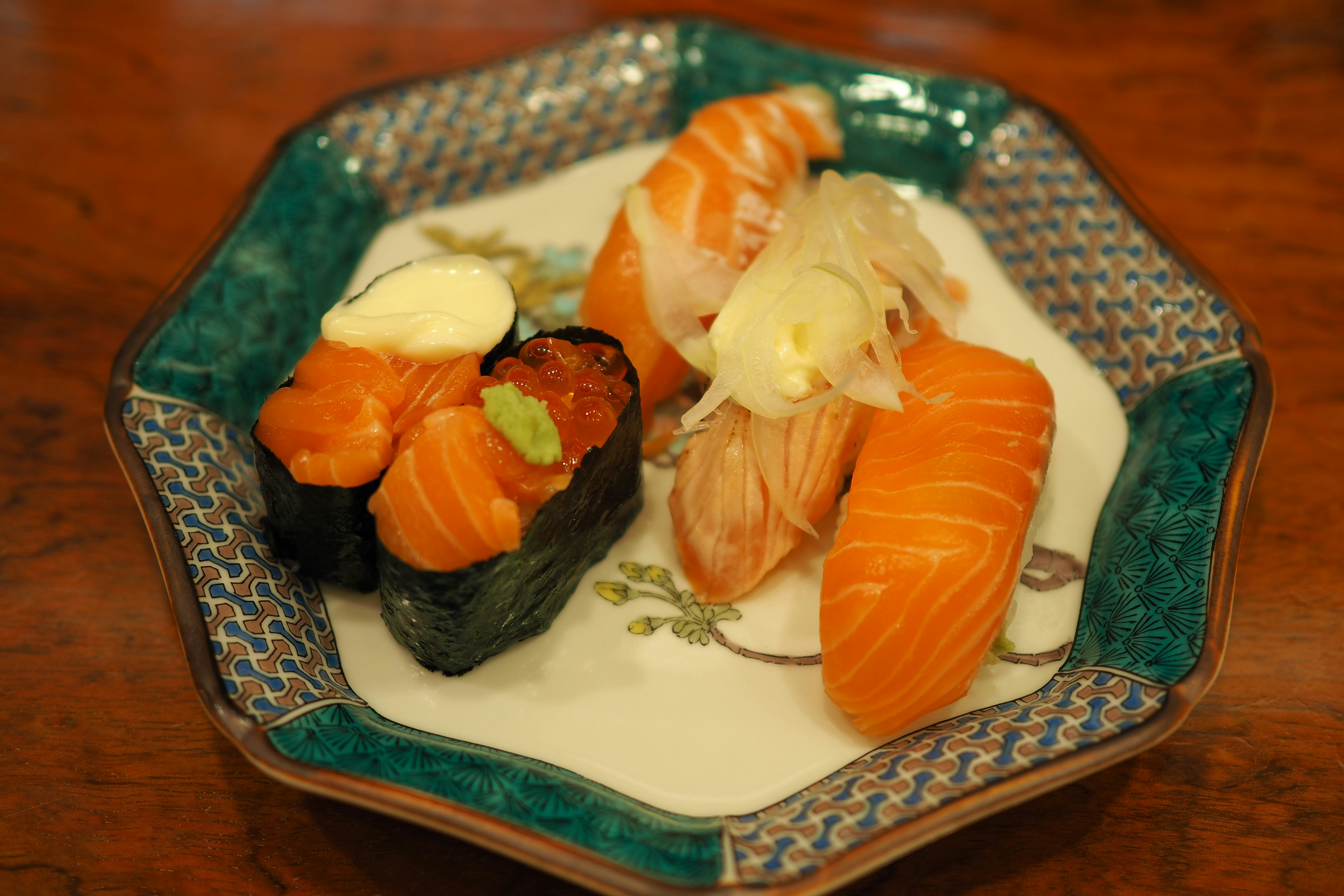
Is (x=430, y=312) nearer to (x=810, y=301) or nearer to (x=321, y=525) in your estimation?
(x=321, y=525)

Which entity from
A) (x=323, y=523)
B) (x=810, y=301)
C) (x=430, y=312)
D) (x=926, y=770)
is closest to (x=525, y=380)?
(x=430, y=312)

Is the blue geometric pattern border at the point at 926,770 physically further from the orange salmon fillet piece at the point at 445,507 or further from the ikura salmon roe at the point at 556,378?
the ikura salmon roe at the point at 556,378

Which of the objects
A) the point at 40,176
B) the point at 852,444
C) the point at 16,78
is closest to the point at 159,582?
the point at 852,444

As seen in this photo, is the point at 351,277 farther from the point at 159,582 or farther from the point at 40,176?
the point at 40,176

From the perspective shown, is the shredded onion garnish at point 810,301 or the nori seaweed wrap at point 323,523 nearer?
the nori seaweed wrap at point 323,523

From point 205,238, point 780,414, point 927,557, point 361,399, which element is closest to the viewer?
point 927,557

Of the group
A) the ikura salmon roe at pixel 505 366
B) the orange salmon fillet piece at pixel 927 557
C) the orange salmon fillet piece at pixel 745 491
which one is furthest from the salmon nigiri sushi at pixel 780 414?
the ikura salmon roe at pixel 505 366

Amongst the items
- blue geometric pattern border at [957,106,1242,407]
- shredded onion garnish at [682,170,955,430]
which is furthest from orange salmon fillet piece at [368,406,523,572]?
blue geometric pattern border at [957,106,1242,407]
